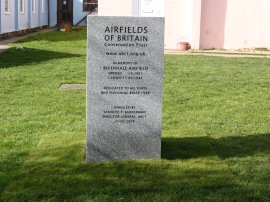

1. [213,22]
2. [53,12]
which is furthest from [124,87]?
[53,12]

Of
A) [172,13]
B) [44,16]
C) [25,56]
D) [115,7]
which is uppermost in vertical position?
[115,7]

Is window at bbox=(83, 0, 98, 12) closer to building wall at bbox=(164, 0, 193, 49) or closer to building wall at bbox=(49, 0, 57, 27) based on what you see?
building wall at bbox=(49, 0, 57, 27)

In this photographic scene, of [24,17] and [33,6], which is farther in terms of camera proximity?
[33,6]

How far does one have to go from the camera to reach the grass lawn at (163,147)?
4.93 m

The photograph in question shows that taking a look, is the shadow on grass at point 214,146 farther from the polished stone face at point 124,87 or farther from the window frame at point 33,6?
the window frame at point 33,6

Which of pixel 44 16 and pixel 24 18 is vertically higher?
pixel 24 18

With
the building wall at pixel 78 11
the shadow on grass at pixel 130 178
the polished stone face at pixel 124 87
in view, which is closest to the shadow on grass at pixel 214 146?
the shadow on grass at pixel 130 178

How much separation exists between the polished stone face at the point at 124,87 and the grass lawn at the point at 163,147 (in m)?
0.21

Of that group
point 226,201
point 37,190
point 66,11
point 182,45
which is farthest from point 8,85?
point 66,11

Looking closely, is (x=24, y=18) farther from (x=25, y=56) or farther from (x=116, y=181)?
(x=116, y=181)

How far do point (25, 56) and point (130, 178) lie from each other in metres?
11.3

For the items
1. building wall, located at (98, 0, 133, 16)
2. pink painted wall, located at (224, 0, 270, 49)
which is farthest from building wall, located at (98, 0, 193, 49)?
pink painted wall, located at (224, 0, 270, 49)

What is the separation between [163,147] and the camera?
247 inches

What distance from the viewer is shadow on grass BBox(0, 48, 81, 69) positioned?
1437 cm
